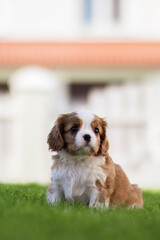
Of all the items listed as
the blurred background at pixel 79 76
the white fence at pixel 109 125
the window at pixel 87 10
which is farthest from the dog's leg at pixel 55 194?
the window at pixel 87 10

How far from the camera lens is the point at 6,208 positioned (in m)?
4.08

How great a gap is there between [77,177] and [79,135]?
1.31 feet

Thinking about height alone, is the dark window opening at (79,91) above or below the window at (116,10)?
below

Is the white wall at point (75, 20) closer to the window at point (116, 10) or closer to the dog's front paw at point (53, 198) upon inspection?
the window at point (116, 10)

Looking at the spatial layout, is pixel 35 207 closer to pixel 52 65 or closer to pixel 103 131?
pixel 103 131

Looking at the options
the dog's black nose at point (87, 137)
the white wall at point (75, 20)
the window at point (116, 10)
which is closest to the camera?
the dog's black nose at point (87, 137)

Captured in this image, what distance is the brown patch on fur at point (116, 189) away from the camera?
475 centimetres

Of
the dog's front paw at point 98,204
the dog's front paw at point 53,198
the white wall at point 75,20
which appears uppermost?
the white wall at point 75,20

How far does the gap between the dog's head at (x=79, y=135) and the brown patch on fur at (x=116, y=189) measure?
0.65ft

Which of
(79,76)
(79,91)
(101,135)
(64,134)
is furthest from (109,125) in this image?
(64,134)

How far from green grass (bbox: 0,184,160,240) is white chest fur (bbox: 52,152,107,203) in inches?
9.6

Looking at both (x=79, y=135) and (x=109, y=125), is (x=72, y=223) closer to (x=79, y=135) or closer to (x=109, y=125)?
(x=79, y=135)

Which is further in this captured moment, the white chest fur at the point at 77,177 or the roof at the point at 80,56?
the roof at the point at 80,56

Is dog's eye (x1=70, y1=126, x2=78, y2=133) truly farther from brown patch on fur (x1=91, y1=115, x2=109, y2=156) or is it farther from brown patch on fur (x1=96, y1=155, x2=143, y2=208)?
brown patch on fur (x1=96, y1=155, x2=143, y2=208)
